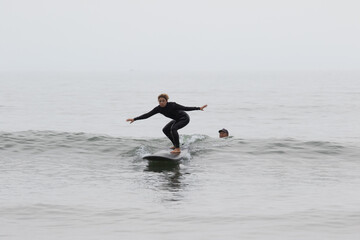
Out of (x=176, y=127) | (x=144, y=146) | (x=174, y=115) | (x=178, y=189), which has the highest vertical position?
(x=174, y=115)

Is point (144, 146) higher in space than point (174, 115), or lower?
lower

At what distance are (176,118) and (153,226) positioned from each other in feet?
24.4

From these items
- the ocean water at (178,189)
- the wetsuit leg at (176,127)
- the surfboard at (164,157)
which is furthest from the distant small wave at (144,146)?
the surfboard at (164,157)

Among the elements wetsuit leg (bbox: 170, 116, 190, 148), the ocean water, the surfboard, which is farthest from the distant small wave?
the surfboard

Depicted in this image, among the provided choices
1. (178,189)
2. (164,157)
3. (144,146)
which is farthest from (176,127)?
(178,189)

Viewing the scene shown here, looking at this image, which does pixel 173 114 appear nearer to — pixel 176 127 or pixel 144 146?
pixel 176 127

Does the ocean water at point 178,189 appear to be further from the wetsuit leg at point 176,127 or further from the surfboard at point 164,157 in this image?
the wetsuit leg at point 176,127

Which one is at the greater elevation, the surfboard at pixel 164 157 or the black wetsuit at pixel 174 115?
the black wetsuit at pixel 174 115

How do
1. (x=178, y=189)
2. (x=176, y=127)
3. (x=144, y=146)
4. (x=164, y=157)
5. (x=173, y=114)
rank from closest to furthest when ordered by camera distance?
1. (x=178, y=189)
2. (x=164, y=157)
3. (x=176, y=127)
4. (x=173, y=114)
5. (x=144, y=146)

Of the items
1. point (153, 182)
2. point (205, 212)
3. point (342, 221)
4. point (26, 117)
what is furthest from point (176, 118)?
point (26, 117)

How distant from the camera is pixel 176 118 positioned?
16.8m

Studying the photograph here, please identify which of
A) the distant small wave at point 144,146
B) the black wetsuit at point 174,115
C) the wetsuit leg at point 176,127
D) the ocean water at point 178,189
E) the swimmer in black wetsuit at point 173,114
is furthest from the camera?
the distant small wave at point 144,146

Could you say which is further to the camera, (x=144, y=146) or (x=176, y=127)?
(x=144, y=146)

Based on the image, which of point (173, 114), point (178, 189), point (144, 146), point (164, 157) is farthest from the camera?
point (144, 146)
